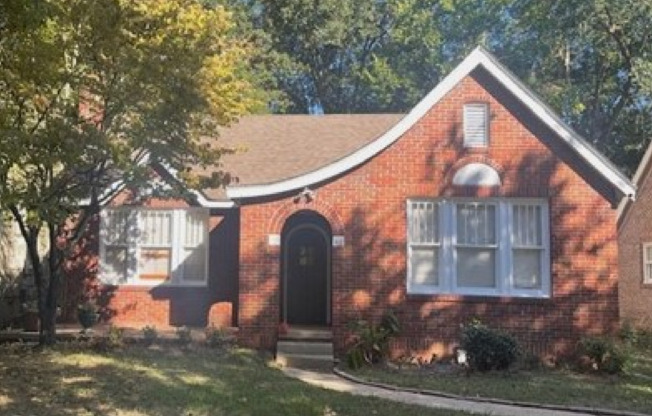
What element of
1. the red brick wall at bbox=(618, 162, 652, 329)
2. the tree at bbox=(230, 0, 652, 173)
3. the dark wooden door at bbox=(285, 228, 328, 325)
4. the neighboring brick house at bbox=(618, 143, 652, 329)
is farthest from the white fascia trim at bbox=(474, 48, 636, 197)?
the tree at bbox=(230, 0, 652, 173)

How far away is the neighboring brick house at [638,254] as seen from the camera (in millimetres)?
22884

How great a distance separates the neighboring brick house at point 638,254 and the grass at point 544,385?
9.63 metres

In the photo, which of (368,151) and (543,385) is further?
(368,151)

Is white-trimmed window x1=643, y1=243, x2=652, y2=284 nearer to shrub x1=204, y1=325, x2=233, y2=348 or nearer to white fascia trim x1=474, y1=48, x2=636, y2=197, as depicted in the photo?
white fascia trim x1=474, y1=48, x2=636, y2=197

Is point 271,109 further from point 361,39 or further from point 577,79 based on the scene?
point 577,79

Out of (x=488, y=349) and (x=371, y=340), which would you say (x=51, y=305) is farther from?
(x=488, y=349)

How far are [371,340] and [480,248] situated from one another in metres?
3.04

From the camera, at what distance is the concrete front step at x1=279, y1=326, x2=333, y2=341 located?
14.4m

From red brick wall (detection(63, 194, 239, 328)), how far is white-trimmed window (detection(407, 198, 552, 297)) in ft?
14.2

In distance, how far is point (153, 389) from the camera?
380 inches

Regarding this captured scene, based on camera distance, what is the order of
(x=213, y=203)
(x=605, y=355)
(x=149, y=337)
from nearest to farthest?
(x=605, y=355) → (x=149, y=337) → (x=213, y=203)

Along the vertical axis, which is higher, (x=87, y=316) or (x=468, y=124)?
(x=468, y=124)

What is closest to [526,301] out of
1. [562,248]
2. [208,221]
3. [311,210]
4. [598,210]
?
[562,248]

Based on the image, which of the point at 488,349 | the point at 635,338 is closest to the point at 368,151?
the point at 488,349
